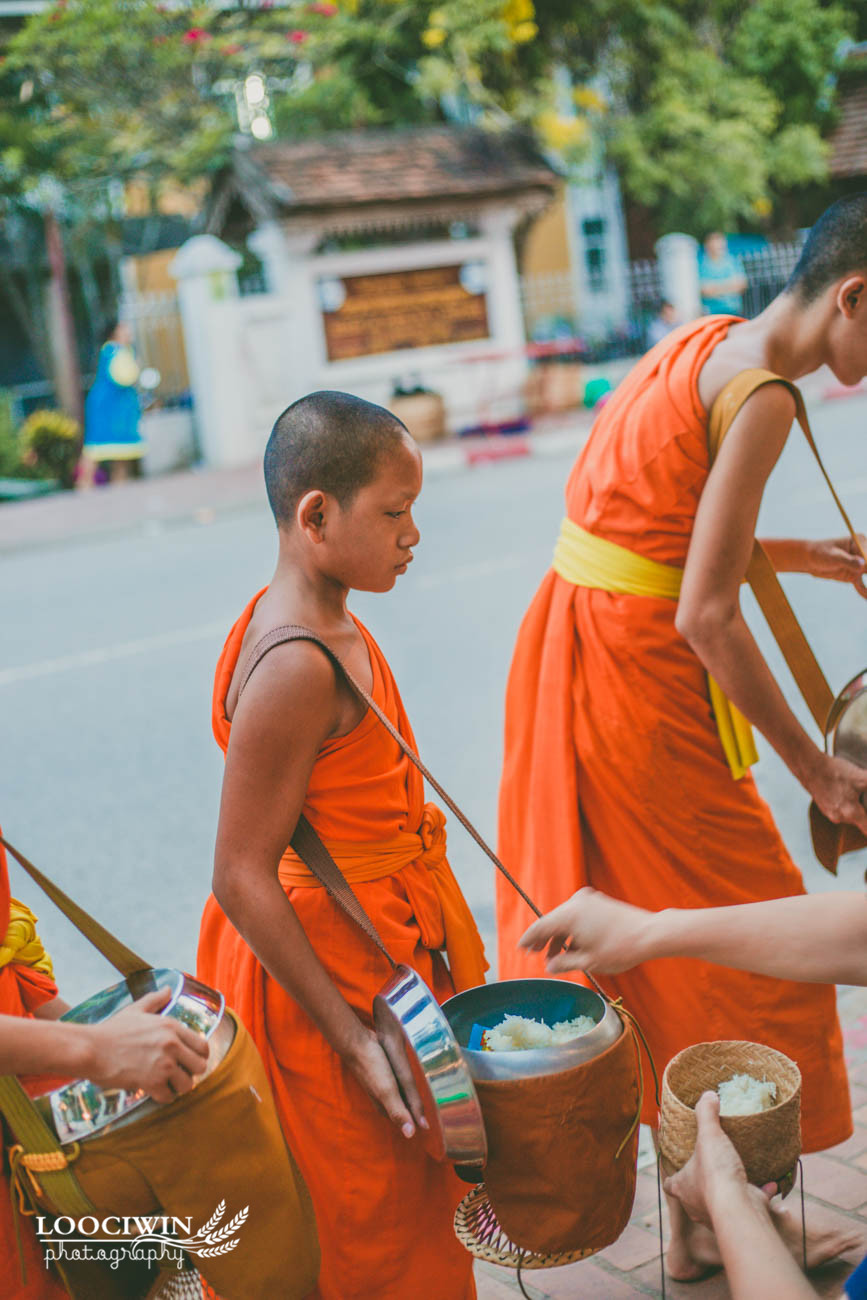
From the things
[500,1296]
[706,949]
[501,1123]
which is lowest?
[500,1296]

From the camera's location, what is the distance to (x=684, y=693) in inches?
102

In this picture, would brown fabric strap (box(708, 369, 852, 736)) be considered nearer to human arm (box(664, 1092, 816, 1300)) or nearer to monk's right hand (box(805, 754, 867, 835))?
Result: monk's right hand (box(805, 754, 867, 835))

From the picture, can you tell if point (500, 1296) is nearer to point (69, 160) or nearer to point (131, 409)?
point (131, 409)

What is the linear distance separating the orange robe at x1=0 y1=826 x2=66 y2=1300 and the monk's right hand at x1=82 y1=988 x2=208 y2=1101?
228mm

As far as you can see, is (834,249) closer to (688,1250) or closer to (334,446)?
(334,446)

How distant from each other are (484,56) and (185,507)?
864 centimetres

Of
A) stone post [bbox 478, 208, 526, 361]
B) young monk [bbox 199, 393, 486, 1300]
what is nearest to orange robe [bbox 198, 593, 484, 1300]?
young monk [bbox 199, 393, 486, 1300]

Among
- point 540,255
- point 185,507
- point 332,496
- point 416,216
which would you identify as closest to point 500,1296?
point 332,496

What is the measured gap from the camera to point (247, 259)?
764 inches

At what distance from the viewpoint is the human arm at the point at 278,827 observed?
1.83 metres

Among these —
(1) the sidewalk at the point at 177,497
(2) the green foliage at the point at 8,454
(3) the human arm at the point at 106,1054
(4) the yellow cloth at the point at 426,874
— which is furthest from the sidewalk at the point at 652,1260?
(2) the green foliage at the point at 8,454

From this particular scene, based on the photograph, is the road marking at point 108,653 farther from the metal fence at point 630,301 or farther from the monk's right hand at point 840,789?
the metal fence at point 630,301

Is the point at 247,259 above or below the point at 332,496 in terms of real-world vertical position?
above

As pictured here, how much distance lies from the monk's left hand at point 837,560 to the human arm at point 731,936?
1259 millimetres
